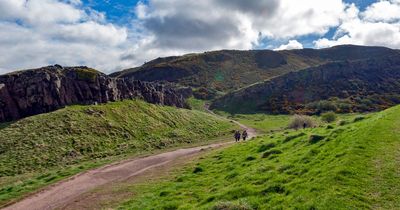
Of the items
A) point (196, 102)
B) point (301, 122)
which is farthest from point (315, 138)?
point (196, 102)

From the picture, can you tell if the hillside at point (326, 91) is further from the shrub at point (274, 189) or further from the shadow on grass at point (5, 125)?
the shrub at point (274, 189)

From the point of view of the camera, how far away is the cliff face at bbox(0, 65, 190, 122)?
62.8 m

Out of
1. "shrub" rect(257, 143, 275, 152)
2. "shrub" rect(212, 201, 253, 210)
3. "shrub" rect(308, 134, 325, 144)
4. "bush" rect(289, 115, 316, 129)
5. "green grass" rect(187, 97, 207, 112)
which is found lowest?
"bush" rect(289, 115, 316, 129)

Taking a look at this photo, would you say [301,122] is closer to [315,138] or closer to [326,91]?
[315,138]

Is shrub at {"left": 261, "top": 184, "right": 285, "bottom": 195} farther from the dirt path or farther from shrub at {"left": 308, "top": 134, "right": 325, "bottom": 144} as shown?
the dirt path

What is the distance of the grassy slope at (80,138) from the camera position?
39.2 m

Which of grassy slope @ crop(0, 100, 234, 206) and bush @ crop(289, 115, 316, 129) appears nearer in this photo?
grassy slope @ crop(0, 100, 234, 206)

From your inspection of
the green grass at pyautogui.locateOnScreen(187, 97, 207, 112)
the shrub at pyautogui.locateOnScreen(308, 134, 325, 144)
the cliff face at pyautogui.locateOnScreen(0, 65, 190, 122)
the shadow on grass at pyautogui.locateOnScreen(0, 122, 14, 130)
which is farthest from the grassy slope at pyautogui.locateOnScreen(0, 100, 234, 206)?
the green grass at pyautogui.locateOnScreen(187, 97, 207, 112)

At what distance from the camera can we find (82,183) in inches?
1226

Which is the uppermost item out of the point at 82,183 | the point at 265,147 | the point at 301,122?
the point at 265,147

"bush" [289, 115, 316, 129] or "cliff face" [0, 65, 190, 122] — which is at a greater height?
"cliff face" [0, 65, 190, 122]

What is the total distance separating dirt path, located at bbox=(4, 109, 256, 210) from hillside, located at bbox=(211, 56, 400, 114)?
8955cm

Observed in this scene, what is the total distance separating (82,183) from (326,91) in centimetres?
13165

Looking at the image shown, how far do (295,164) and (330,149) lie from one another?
8.77 feet
